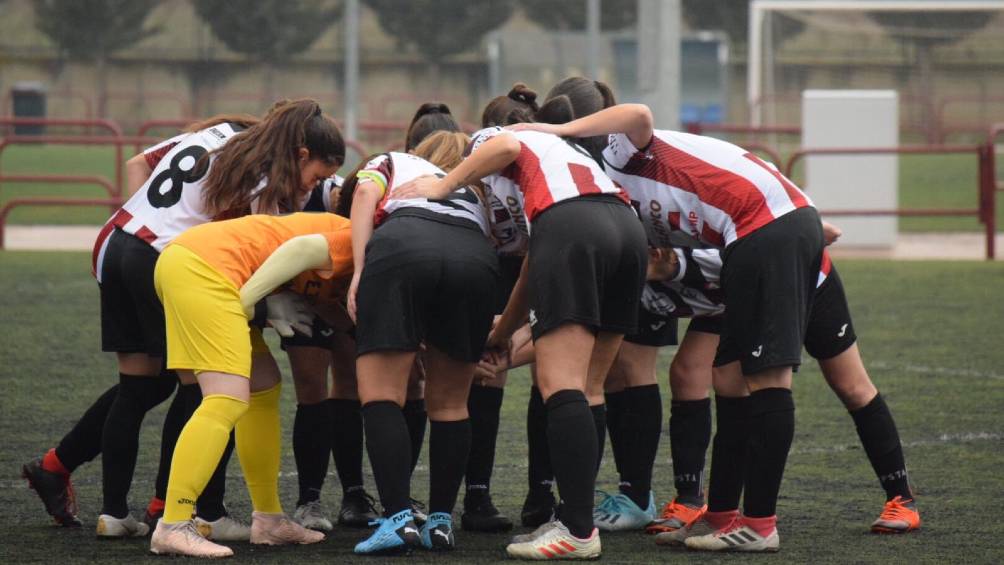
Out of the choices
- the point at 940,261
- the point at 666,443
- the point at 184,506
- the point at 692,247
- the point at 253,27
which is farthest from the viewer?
the point at 253,27

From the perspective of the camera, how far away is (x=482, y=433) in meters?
5.70

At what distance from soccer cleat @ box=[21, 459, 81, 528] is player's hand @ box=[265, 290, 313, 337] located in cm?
108

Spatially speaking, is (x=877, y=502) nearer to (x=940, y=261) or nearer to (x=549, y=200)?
(x=549, y=200)

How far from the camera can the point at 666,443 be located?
288 inches

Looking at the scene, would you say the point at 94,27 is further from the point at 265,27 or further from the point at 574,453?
the point at 574,453

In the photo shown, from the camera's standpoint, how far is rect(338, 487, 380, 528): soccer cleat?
Answer: 18.4 feet

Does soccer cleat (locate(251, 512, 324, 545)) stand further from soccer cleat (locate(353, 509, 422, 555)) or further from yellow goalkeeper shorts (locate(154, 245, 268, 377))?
yellow goalkeeper shorts (locate(154, 245, 268, 377))

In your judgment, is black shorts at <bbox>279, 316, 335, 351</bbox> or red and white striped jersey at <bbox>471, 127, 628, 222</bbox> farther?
black shorts at <bbox>279, 316, 335, 351</bbox>

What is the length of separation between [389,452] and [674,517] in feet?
4.09

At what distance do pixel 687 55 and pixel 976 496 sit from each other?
30120 millimetres

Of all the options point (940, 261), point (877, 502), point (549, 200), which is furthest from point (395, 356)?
point (940, 261)

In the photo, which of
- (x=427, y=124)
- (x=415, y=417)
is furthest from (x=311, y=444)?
(x=427, y=124)

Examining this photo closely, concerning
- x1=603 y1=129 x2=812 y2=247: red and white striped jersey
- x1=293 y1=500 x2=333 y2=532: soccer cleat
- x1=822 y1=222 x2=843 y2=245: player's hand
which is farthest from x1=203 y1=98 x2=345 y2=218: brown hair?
x1=822 y1=222 x2=843 y2=245: player's hand

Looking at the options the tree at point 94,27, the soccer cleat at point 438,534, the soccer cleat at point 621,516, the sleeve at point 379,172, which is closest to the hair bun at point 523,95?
the sleeve at point 379,172
